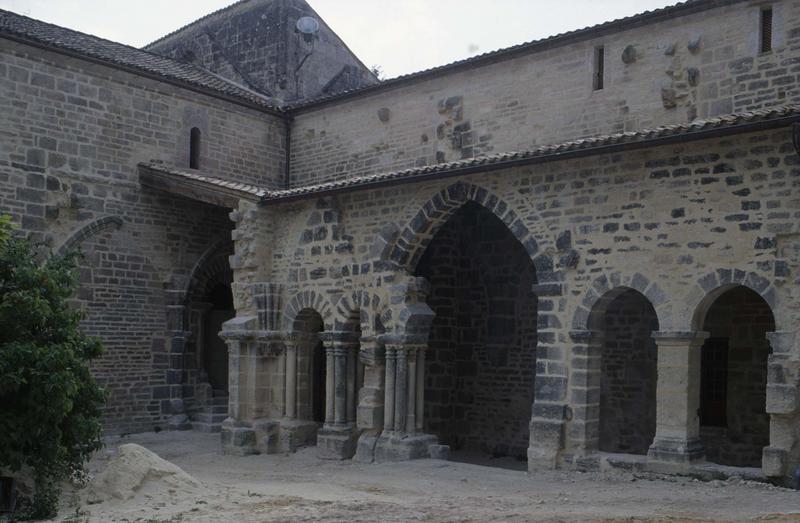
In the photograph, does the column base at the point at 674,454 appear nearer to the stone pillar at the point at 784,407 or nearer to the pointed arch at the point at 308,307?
the stone pillar at the point at 784,407

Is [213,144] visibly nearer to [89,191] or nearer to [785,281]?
[89,191]

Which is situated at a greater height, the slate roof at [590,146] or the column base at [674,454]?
the slate roof at [590,146]

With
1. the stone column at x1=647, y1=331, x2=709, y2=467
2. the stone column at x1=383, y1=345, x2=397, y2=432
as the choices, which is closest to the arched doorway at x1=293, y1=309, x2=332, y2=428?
the stone column at x1=383, y1=345, x2=397, y2=432

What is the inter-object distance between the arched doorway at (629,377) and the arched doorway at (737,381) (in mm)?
813

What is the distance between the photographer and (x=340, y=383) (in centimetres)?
1291

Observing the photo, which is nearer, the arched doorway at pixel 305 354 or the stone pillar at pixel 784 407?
the stone pillar at pixel 784 407

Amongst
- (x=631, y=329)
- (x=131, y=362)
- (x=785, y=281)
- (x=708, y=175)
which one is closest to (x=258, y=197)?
(x=131, y=362)

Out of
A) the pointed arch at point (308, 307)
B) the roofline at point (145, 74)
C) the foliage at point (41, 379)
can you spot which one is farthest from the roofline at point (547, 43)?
the foliage at point (41, 379)

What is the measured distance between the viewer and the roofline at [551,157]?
28.5 feet

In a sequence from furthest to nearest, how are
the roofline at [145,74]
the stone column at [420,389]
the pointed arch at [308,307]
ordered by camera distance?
the roofline at [145,74] → the pointed arch at [308,307] → the stone column at [420,389]

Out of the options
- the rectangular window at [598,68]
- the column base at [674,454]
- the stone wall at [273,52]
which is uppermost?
the stone wall at [273,52]

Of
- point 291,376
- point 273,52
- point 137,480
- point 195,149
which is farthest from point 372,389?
point 273,52

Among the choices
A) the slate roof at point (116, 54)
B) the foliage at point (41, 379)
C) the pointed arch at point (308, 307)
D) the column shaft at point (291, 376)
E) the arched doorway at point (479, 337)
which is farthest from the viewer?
the arched doorway at point (479, 337)

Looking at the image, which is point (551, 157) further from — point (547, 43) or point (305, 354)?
point (305, 354)
